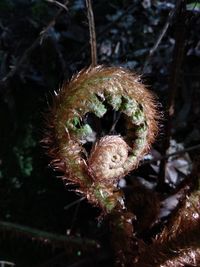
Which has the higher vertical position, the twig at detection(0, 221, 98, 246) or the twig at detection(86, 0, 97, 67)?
the twig at detection(86, 0, 97, 67)

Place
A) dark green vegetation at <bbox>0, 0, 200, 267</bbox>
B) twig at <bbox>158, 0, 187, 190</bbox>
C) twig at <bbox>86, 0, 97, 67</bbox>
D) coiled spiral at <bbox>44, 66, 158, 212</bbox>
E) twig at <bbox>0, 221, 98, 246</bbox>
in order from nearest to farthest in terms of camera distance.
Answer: coiled spiral at <bbox>44, 66, 158, 212</bbox> < twig at <bbox>86, 0, 97, 67</bbox> < twig at <bbox>158, 0, 187, 190</bbox> < twig at <bbox>0, 221, 98, 246</bbox> < dark green vegetation at <bbox>0, 0, 200, 267</bbox>

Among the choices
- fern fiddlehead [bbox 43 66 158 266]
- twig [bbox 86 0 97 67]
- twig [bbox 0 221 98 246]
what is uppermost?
twig [bbox 86 0 97 67]

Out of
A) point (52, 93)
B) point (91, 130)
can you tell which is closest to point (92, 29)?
point (91, 130)

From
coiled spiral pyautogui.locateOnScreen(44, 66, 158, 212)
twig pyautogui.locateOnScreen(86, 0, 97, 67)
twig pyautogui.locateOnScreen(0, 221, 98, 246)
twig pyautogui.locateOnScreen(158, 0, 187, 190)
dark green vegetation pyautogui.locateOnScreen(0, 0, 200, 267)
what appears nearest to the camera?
coiled spiral pyautogui.locateOnScreen(44, 66, 158, 212)

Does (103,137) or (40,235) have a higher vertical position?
(103,137)

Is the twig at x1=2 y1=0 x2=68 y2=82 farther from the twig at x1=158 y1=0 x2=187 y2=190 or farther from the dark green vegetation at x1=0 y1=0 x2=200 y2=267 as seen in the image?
the twig at x1=158 y1=0 x2=187 y2=190

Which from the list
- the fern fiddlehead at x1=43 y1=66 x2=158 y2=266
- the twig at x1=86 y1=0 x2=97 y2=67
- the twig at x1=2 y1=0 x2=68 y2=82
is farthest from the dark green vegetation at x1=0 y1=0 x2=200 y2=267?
the fern fiddlehead at x1=43 y1=66 x2=158 y2=266

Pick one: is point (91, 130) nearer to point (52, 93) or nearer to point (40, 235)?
point (40, 235)

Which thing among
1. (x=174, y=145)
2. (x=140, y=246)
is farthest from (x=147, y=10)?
(x=140, y=246)
